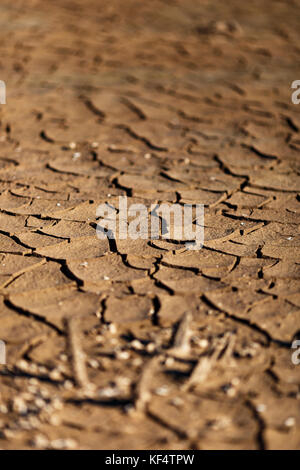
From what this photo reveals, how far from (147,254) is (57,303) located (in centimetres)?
62

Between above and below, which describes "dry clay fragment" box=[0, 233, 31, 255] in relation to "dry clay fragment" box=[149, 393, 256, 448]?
below

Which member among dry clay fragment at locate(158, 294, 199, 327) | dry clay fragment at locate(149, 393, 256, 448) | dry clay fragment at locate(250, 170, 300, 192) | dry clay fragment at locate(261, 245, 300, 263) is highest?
dry clay fragment at locate(149, 393, 256, 448)

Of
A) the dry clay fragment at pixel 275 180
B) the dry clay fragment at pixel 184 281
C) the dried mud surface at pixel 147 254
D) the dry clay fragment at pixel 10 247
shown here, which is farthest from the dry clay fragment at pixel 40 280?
the dry clay fragment at pixel 275 180

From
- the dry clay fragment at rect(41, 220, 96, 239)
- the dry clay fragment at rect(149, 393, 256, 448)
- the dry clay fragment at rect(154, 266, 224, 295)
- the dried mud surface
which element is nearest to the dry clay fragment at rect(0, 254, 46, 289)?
the dried mud surface

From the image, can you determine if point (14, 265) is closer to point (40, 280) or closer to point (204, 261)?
point (40, 280)

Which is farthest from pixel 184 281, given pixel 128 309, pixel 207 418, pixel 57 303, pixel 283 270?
pixel 207 418

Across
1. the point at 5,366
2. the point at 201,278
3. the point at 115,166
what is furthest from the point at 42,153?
the point at 5,366

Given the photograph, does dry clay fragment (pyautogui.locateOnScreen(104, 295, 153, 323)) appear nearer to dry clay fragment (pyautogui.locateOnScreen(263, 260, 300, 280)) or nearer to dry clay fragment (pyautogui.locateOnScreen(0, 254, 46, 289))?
dry clay fragment (pyautogui.locateOnScreen(0, 254, 46, 289))

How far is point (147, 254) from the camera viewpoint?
2.99m

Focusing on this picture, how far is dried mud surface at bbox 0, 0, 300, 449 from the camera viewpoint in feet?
6.44

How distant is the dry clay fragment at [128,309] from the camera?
2457mm

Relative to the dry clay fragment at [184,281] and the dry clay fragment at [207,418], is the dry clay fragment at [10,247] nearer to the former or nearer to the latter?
the dry clay fragment at [184,281]

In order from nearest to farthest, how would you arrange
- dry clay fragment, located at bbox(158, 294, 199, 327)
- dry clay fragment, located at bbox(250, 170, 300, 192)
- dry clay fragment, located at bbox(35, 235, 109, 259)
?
dry clay fragment, located at bbox(158, 294, 199, 327)
dry clay fragment, located at bbox(35, 235, 109, 259)
dry clay fragment, located at bbox(250, 170, 300, 192)

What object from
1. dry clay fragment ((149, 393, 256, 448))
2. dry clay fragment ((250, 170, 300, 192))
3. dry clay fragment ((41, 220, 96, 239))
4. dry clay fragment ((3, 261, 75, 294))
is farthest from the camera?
dry clay fragment ((250, 170, 300, 192))
